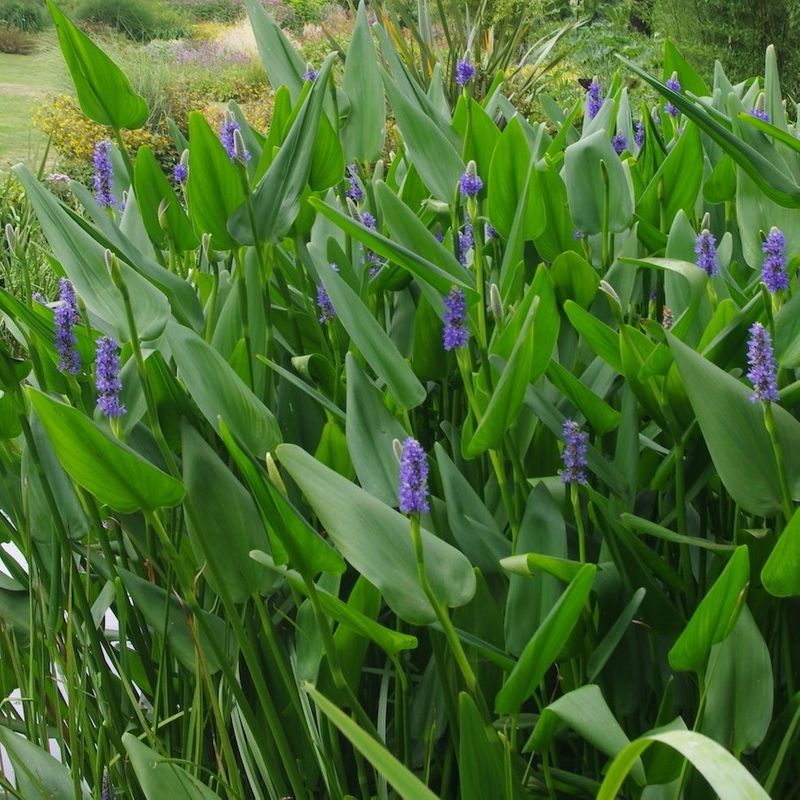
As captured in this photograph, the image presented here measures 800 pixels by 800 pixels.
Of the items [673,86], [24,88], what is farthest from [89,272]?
[24,88]

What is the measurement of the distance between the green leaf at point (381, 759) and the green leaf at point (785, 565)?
7.3 inches

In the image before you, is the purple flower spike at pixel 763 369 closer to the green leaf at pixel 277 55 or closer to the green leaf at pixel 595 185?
the green leaf at pixel 595 185

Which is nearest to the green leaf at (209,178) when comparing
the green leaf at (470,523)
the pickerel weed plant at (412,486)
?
the pickerel weed plant at (412,486)

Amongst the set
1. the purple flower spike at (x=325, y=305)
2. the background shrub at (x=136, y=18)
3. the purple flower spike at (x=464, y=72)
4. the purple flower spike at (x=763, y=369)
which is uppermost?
the background shrub at (x=136, y=18)

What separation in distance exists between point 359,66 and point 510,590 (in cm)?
48

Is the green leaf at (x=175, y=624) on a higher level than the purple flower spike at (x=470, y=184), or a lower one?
lower

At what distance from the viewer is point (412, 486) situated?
430 millimetres

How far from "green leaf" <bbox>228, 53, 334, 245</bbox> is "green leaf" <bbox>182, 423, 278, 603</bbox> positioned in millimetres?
150

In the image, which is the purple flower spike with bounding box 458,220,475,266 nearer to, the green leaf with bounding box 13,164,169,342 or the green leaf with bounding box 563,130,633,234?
the green leaf with bounding box 563,130,633,234

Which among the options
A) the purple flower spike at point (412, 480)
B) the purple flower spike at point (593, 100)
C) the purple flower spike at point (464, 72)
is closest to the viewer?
the purple flower spike at point (412, 480)

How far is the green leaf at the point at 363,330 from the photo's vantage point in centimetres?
57

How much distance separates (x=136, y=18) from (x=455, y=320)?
12931 mm

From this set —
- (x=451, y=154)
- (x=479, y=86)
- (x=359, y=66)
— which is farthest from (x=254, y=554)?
(x=479, y=86)

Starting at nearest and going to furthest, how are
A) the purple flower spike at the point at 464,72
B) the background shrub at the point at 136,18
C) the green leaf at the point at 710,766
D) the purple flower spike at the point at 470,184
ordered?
the green leaf at the point at 710,766 → the purple flower spike at the point at 470,184 → the purple flower spike at the point at 464,72 → the background shrub at the point at 136,18
